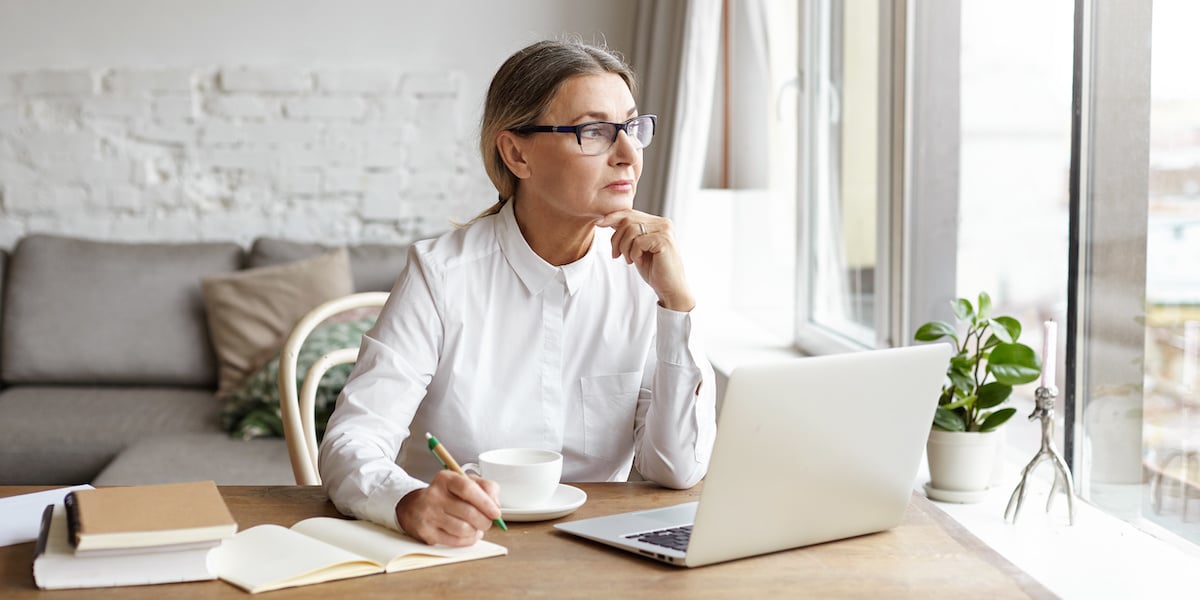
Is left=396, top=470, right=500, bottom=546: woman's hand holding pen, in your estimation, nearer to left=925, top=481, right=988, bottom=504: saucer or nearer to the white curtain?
left=925, top=481, right=988, bottom=504: saucer

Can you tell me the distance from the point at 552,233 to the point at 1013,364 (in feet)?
2.25

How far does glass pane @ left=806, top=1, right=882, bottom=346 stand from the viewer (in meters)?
2.63

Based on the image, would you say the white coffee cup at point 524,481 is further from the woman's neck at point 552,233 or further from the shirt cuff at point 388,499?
the woman's neck at point 552,233

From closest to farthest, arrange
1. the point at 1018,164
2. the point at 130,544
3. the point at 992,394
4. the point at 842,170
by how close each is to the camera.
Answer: the point at 130,544
the point at 992,394
the point at 1018,164
the point at 842,170

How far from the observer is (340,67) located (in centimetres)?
391

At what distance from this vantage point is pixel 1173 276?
57.6 inches

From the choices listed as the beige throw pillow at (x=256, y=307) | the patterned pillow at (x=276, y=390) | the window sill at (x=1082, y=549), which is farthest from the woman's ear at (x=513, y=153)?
the beige throw pillow at (x=256, y=307)

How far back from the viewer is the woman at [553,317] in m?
1.46

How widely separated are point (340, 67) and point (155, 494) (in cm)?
306

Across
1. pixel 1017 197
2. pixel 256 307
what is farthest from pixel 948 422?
pixel 256 307

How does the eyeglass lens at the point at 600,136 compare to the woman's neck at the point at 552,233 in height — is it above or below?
above

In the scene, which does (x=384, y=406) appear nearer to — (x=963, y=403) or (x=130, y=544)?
(x=130, y=544)

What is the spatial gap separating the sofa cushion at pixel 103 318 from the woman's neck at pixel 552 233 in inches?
84.9

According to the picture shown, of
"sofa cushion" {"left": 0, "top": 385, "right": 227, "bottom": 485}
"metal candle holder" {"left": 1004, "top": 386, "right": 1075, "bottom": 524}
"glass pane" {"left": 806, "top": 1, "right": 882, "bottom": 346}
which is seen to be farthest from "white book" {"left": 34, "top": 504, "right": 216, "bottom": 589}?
"sofa cushion" {"left": 0, "top": 385, "right": 227, "bottom": 485}
